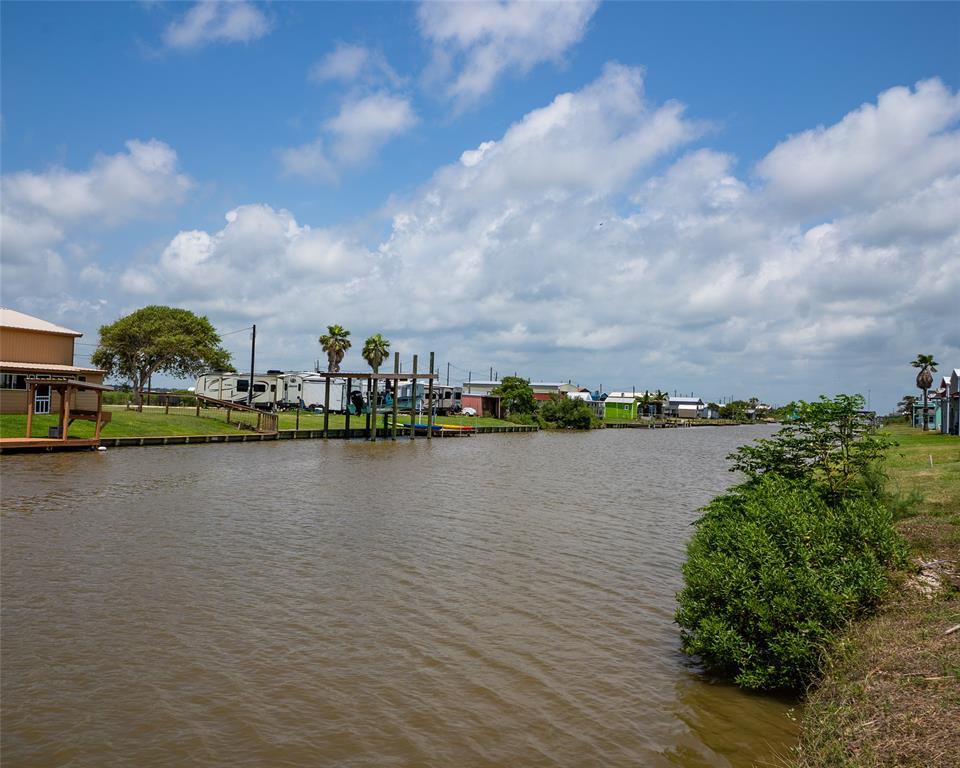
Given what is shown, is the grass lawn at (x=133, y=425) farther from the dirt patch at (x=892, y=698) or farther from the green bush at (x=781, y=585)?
the dirt patch at (x=892, y=698)

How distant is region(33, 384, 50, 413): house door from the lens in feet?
133

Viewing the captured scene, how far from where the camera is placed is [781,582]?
7.81 meters

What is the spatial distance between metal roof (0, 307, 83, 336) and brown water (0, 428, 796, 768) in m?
25.4

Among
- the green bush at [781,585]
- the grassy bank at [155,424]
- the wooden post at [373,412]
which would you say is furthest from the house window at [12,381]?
the green bush at [781,585]

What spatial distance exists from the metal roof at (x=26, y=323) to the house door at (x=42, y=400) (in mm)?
3907

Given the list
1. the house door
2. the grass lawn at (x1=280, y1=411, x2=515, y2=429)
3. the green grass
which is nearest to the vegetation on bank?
the green grass

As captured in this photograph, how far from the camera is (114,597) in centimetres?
1124

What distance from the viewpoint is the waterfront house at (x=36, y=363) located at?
3891cm

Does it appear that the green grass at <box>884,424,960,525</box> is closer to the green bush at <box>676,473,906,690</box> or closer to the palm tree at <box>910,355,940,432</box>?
the green bush at <box>676,473,906,690</box>

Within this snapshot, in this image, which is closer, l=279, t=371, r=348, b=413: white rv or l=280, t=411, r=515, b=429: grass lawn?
l=280, t=411, r=515, b=429: grass lawn

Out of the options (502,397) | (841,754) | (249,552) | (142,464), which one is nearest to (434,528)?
(249,552)

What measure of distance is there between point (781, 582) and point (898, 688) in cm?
171

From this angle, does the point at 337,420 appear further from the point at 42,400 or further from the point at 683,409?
the point at 683,409

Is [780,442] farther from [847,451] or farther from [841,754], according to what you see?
[841,754]
